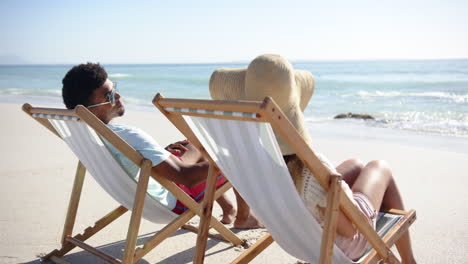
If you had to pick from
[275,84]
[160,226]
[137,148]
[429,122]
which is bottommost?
[429,122]

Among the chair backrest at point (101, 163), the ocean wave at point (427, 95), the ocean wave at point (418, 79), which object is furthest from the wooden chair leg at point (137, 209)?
the ocean wave at point (418, 79)

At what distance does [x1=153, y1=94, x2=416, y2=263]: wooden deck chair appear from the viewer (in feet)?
5.57

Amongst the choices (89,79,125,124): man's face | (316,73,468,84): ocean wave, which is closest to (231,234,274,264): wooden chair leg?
(89,79,125,124): man's face

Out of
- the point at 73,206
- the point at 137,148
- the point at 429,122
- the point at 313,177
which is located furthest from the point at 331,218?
the point at 429,122

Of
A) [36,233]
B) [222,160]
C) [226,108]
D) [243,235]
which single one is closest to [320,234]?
[222,160]

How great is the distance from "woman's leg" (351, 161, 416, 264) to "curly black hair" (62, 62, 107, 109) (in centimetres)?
148

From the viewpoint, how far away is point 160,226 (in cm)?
369

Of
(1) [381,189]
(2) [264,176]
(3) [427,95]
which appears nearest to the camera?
(2) [264,176]

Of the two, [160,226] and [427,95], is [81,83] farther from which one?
[427,95]

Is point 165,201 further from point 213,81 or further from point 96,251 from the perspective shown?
point 213,81

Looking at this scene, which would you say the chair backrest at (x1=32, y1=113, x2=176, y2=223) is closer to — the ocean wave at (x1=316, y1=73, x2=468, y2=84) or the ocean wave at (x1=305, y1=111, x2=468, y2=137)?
the ocean wave at (x1=305, y1=111, x2=468, y2=137)

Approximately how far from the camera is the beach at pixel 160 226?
10.2 ft

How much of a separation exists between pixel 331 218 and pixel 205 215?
2.62ft

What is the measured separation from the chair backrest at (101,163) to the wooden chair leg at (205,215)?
0.37 m
